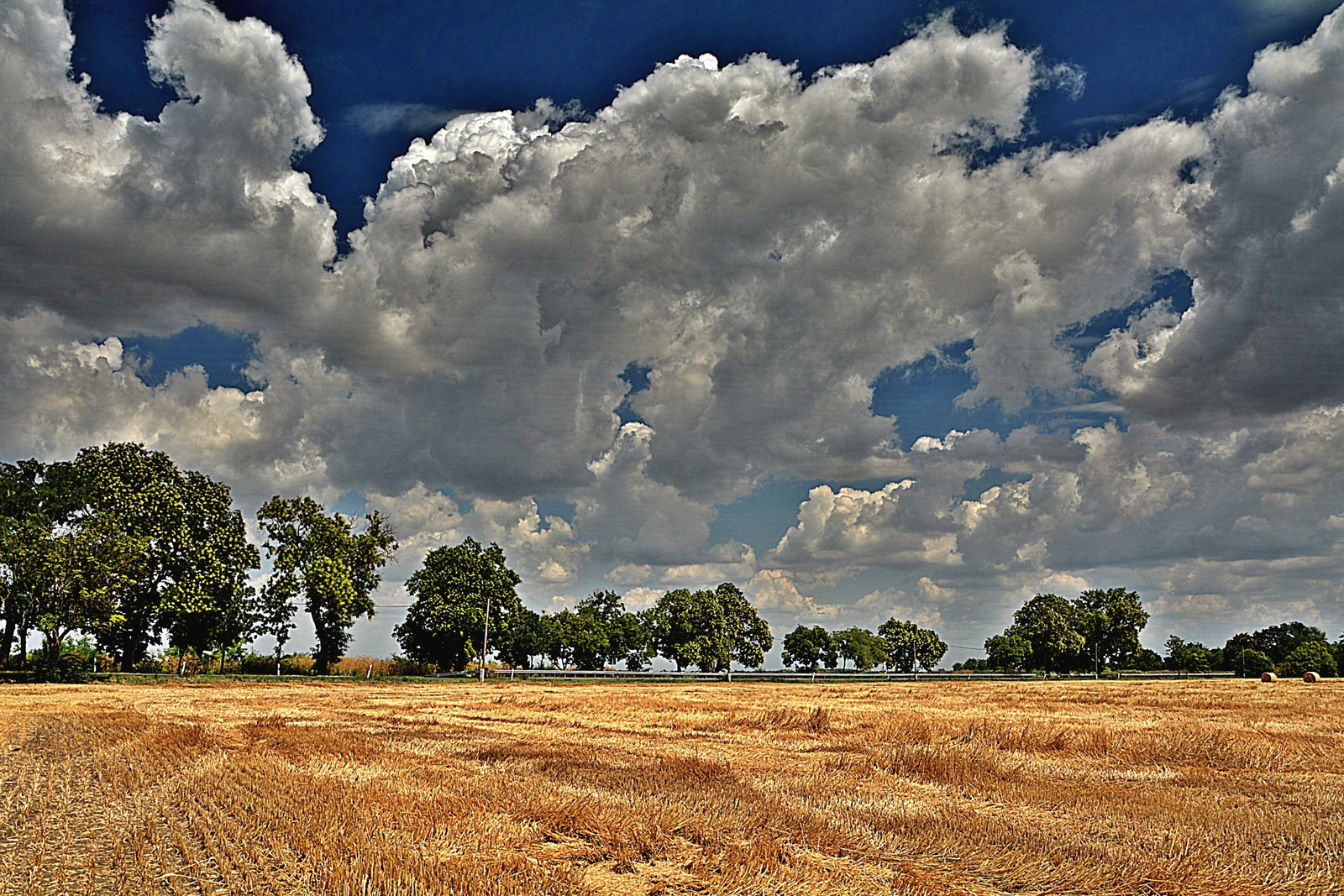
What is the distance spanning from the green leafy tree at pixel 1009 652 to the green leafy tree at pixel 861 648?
77.1 feet

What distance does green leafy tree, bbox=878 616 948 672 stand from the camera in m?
176

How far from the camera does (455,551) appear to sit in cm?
9444

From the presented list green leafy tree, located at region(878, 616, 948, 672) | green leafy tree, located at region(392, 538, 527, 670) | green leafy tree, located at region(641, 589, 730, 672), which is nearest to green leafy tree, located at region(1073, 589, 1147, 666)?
green leafy tree, located at region(878, 616, 948, 672)

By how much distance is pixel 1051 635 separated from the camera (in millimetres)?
149000

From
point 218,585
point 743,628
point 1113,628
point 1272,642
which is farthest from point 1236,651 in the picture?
point 218,585

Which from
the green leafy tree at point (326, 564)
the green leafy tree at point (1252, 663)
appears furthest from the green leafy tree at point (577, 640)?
the green leafy tree at point (1252, 663)

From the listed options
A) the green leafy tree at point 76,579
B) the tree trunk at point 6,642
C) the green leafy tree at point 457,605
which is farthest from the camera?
the green leafy tree at point 457,605

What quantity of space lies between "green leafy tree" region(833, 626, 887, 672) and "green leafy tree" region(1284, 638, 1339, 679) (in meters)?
71.4

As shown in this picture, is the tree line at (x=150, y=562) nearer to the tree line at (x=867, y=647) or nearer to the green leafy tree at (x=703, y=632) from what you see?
the green leafy tree at (x=703, y=632)

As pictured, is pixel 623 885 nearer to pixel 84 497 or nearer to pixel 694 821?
pixel 694 821

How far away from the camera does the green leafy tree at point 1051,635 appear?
148 metres

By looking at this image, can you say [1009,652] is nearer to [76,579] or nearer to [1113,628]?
[1113,628]

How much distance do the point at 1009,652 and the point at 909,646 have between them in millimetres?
23147

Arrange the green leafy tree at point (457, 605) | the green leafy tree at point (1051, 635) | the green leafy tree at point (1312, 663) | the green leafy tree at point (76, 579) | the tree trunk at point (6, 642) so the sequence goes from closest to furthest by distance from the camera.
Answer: the green leafy tree at point (76, 579)
the tree trunk at point (6, 642)
the green leafy tree at point (457, 605)
the green leafy tree at point (1312, 663)
the green leafy tree at point (1051, 635)
